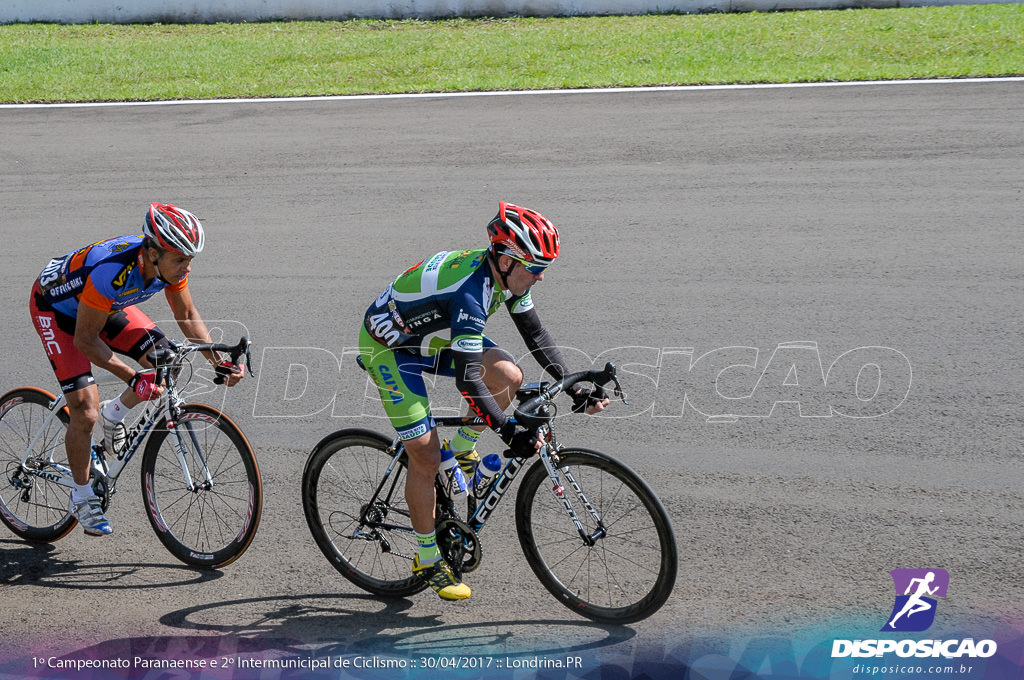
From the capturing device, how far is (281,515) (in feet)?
18.9

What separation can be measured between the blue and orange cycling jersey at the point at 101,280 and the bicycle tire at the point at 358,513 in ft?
4.07

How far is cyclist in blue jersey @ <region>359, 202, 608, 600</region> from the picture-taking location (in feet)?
14.5

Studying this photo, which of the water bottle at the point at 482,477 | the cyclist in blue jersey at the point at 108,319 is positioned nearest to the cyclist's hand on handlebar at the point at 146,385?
the cyclist in blue jersey at the point at 108,319

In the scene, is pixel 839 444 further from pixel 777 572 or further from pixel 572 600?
pixel 572 600

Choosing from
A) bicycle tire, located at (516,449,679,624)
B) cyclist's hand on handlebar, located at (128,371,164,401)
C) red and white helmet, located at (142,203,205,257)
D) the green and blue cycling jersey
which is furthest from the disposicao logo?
red and white helmet, located at (142,203,205,257)

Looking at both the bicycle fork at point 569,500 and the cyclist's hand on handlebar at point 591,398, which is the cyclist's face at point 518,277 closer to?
the cyclist's hand on handlebar at point 591,398

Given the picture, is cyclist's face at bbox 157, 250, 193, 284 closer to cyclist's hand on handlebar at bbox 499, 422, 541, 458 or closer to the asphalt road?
the asphalt road

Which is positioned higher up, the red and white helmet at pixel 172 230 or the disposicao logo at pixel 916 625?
the red and white helmet at pixel 172 230

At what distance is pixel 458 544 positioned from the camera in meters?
4.89

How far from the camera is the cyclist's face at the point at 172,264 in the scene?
5.02 metres

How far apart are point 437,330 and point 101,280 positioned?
1.73m

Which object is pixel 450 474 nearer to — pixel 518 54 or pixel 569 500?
pixel 569 500

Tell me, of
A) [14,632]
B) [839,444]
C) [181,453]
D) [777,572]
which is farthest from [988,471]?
[14,632]

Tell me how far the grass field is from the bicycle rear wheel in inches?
413
